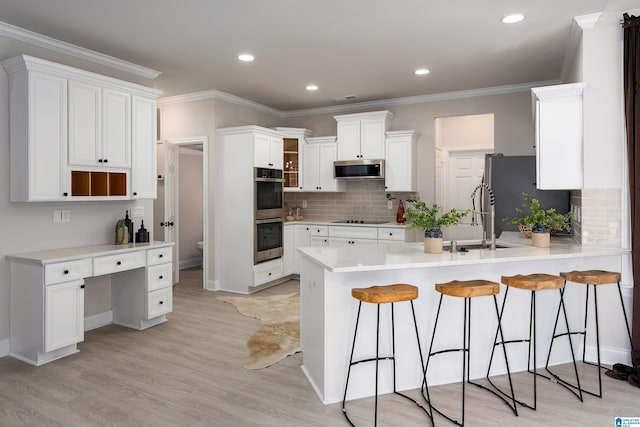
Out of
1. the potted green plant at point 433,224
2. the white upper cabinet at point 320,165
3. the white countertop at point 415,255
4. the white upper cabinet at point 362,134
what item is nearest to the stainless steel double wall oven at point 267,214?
the white upper cabinet at point 320,165

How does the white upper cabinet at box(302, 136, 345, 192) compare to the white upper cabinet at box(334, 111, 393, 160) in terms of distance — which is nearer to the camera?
the white upper cabinet at box(334, 111, 393, 160)

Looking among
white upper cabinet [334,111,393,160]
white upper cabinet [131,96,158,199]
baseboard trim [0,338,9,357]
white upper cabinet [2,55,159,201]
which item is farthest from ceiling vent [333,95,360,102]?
baseboard trim [0,338,9,357]

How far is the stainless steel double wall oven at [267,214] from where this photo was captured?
5.74 meters

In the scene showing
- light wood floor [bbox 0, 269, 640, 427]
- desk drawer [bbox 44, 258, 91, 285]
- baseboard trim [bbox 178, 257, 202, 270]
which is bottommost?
light wood floor [bbox 0, 269, 640, 427]

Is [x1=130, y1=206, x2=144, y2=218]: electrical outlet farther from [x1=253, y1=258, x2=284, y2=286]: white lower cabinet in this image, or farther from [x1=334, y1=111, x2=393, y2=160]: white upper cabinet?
[x1=334, y1=111, x2=393, y2=160]: white upper cabinet

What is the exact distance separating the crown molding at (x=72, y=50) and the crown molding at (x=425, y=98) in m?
2.79

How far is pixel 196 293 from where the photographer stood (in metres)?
5.77

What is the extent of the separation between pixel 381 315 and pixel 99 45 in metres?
3.55

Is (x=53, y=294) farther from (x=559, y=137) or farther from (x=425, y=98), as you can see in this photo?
(x=425, y=98)

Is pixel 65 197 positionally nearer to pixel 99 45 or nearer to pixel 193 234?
pixel 99 45

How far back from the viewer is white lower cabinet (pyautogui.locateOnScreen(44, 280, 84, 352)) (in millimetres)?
3314

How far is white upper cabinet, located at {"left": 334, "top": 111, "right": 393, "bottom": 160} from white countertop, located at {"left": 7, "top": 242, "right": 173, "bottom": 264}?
309 centimetres

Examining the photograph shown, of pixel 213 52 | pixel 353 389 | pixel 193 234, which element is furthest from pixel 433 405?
pixel 193 234

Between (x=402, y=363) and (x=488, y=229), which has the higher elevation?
(x=488, y=229)
